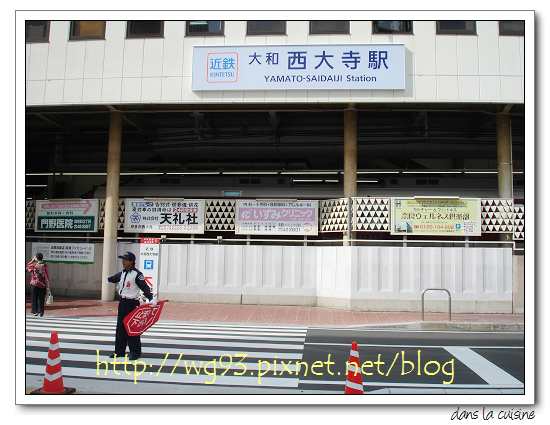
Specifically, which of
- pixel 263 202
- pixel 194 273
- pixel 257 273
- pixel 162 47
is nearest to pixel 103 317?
pixel 194 273

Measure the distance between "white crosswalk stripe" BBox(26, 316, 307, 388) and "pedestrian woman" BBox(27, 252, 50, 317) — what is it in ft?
3.90

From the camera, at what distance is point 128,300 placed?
6.92 metres

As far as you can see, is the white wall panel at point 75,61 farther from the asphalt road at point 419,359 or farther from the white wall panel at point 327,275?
the asphalt road at point 419,359

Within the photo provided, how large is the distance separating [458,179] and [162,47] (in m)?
10.8

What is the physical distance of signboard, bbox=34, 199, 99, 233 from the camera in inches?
555

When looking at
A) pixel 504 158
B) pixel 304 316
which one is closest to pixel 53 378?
pixel 304 316

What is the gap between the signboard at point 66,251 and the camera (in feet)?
46.2

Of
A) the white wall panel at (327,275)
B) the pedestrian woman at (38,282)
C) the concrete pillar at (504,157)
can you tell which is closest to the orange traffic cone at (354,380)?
the white wall panel at (327,275)

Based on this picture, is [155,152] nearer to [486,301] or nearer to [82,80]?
[82,80]

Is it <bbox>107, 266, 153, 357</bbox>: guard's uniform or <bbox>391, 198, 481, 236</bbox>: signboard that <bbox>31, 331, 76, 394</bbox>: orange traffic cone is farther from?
<bbox>391, 198, 481, 236</bbox>: signboard

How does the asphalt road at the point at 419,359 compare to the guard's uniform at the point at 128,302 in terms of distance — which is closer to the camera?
the asphalt road at the point at 419,359

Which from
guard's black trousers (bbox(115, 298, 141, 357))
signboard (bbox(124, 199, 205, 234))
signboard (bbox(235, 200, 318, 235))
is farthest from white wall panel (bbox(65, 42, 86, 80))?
guard's black trousers (bbox(115, 298, 141, 357))

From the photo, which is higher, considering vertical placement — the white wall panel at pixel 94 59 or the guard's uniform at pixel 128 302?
the white wall panel at pixel 94 59

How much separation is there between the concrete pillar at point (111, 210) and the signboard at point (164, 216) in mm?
460
